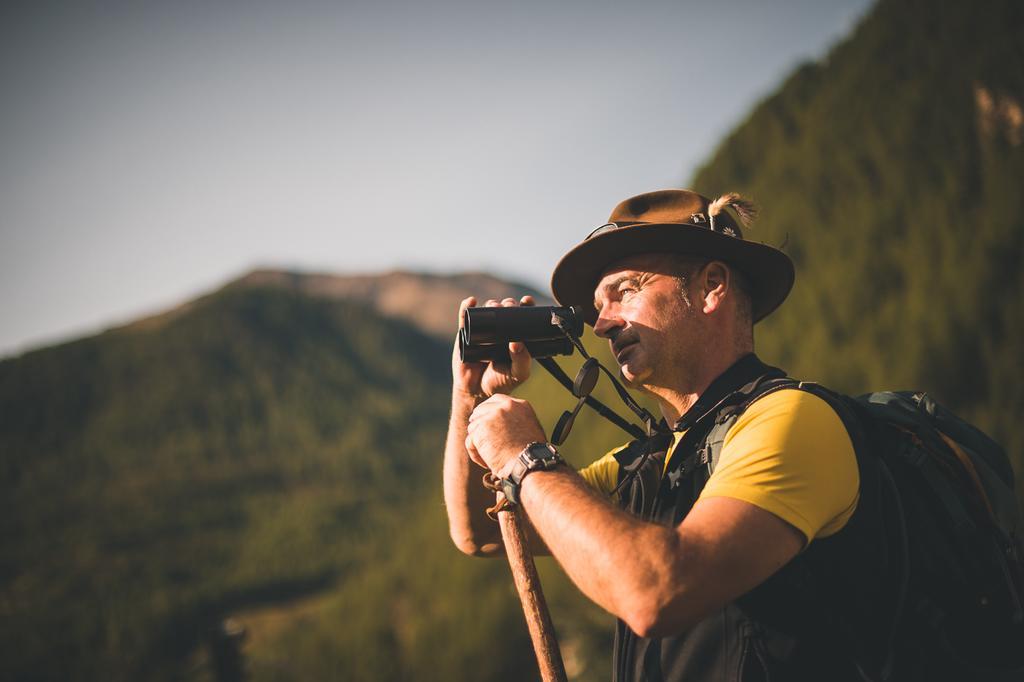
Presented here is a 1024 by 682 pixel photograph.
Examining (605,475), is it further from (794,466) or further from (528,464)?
(794,466)

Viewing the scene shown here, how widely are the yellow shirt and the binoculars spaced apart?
62 centimetres

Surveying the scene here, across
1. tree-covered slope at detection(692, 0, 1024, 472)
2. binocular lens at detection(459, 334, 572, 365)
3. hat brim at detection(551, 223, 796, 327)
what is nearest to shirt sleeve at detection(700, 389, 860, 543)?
binocular lens at detection(459, 334, 572, 365)

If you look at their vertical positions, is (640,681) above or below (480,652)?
above

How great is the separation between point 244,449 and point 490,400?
10710cm

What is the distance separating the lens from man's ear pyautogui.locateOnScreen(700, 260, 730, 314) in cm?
217

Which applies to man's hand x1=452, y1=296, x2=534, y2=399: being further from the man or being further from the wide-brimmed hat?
the wide-brimmed hat

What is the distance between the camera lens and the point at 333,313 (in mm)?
142000

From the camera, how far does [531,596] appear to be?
171 centimetres

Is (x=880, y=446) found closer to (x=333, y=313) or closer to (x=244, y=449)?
(x=244, y=449)

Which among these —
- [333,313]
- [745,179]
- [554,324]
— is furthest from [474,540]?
[333,313]

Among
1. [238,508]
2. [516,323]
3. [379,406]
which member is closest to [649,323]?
[516,323]

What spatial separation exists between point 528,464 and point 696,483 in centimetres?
48

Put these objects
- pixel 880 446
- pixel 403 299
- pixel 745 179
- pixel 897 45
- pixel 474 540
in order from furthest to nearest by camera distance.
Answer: pixel 403 299 < pixel 745 179 < pixel 897 45 < pixel 474 540 < pixel 880 446

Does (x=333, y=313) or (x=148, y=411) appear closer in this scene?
(x=148, y=411)
